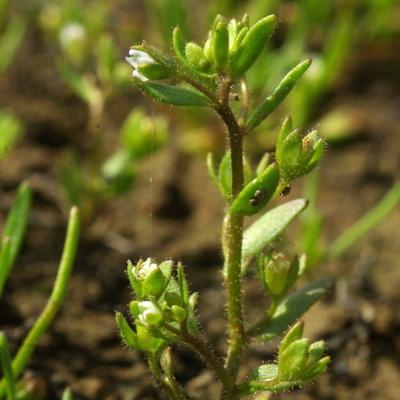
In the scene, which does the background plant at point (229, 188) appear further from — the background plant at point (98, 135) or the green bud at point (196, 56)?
the background plant at point (98, 135)

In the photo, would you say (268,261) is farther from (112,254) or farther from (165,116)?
(165,116)

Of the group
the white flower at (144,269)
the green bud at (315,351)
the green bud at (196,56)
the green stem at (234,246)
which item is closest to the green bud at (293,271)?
the green stem at (234,246)

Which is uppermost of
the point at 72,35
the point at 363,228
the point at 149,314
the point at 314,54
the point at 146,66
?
the point at 72,35

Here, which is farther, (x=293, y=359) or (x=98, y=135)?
(x=98, y=135)

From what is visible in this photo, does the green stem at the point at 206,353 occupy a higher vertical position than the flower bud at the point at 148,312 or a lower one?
lower

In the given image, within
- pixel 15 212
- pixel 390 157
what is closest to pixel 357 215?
pixel 390 157

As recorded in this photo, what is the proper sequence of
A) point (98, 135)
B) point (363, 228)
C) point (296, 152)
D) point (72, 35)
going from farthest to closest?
point (72, 35)
point (98, 135)
point (363, 228)
point (296, 152)

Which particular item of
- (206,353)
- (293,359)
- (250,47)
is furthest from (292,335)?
(250,47)

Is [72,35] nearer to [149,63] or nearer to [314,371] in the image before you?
[149,63]
